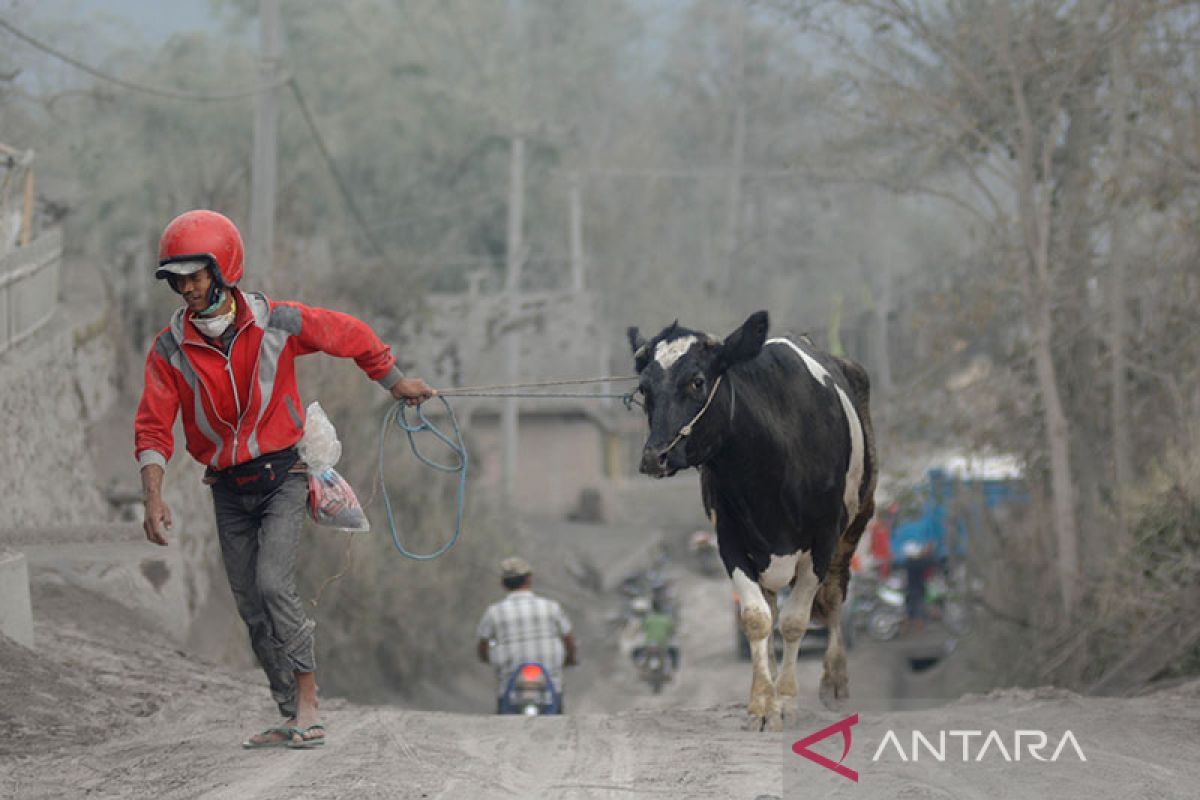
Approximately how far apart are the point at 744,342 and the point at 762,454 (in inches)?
27.0

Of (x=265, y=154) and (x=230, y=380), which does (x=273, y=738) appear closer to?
(x=230, y=380)

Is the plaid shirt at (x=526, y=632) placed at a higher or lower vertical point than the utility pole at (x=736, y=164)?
lower

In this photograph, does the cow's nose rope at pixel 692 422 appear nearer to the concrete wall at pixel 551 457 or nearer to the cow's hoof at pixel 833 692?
the cow's hoof at pixel 833 692

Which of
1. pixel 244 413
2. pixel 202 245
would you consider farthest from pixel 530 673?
pixel 202 245

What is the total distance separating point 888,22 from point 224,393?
565 inches

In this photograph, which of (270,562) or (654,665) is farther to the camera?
(654,665)

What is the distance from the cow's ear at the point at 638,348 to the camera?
376 inches

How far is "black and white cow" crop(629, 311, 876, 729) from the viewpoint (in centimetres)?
932

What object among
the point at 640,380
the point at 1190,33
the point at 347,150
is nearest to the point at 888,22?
the point at 1190,33

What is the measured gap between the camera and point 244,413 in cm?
822

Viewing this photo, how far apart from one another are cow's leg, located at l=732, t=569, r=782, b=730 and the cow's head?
0.97 meters

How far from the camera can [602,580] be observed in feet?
141

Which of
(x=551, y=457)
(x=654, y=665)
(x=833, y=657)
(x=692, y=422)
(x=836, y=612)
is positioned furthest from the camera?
(x=551, y=457)

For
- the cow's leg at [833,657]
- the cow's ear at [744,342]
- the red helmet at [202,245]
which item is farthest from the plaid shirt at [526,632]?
the red helmet at [202,245]
